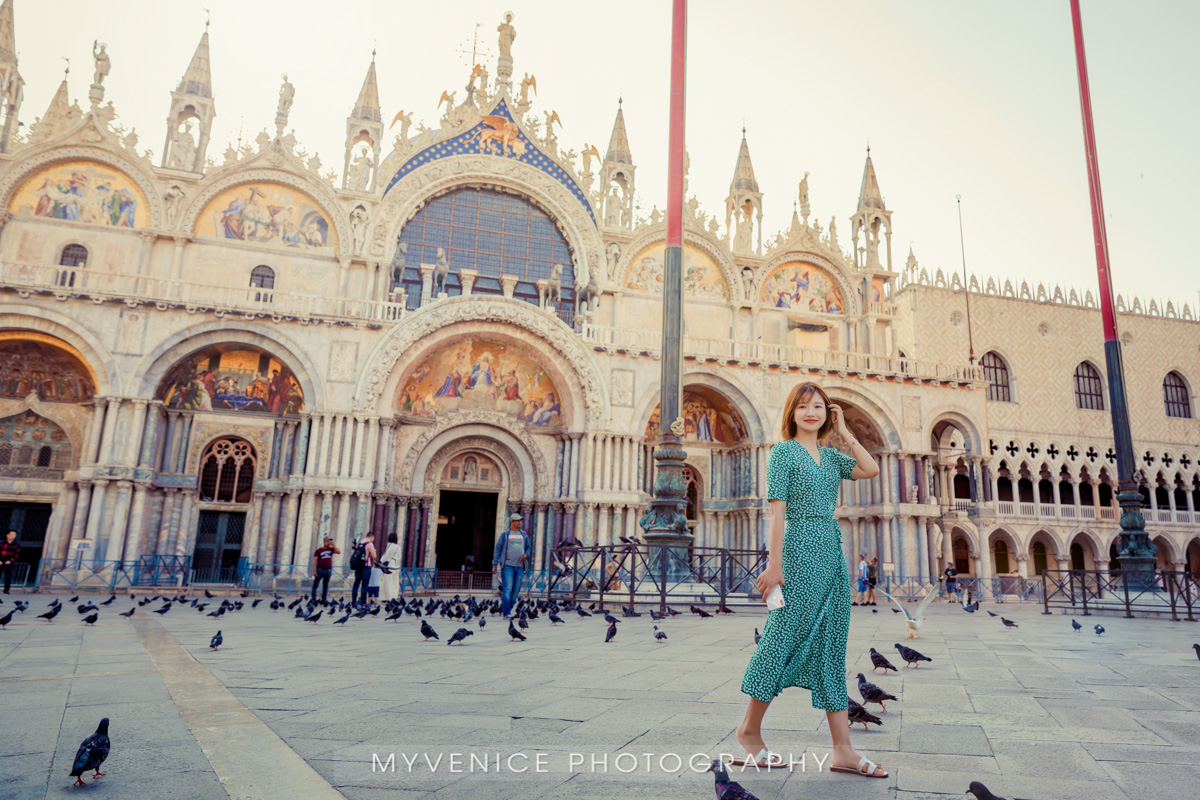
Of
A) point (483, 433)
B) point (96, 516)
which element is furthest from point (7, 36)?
point (483, 433)

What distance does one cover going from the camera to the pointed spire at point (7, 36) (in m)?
22.6

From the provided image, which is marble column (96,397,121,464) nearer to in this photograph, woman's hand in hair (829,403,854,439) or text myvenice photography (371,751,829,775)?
text myvenice photography (371,751,829,775)

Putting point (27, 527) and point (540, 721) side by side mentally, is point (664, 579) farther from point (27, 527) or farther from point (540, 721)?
point (27, 527)

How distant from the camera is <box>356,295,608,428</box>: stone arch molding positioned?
2094cm

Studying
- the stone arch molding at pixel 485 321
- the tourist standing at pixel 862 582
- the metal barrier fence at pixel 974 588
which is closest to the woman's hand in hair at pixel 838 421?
the tourist standing at pixel 862 582

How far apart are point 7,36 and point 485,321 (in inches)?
671

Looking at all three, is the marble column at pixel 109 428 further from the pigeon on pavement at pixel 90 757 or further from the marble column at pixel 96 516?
the pigeon on pavement at pixel 90 757

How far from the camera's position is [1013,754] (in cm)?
357

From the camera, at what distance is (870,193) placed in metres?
29.0

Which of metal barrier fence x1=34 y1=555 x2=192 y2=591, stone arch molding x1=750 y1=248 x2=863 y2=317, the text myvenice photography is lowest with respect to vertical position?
metal barrier fence x1=34 y1=555 x2=192 y2=591

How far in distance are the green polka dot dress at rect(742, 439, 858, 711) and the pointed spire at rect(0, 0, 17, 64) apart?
28491mm

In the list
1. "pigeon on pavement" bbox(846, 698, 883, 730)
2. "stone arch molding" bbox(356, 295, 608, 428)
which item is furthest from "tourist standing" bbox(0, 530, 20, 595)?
"pigeon on pavement" bbox(846, 698, 883, 730)

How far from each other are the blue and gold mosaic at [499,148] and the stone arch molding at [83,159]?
7.51 meters

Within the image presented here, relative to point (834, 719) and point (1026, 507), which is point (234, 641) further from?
point (1026, 507)
